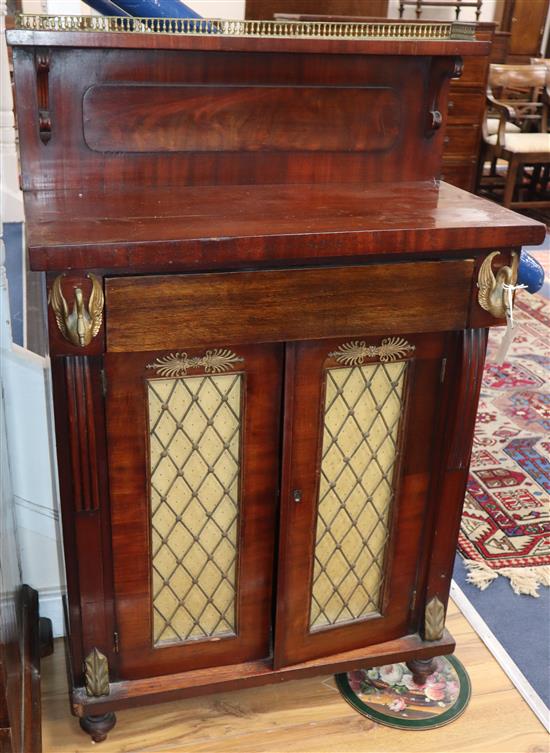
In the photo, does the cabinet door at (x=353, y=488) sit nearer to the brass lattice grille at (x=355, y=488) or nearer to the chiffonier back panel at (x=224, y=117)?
the brass lattice grille at (x=355, y=488)

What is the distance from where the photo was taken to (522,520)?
8.67 feet

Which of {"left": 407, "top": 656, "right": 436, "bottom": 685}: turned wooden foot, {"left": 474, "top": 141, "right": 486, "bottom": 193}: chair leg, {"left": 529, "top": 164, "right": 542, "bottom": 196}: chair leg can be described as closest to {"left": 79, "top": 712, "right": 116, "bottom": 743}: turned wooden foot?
{"left": 407, "top": 656, "right": 436, "bottom": 685}: turned wooden foot

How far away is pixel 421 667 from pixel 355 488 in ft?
1.76

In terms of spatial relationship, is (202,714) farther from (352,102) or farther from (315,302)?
(352,102)

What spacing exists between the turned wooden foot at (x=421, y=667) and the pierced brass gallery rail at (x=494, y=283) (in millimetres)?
868

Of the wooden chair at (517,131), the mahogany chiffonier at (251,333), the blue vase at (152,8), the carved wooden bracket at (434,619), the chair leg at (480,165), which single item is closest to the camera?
the mahogany chiffonier at (251,333)

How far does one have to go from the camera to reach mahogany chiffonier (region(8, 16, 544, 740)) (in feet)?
4.46

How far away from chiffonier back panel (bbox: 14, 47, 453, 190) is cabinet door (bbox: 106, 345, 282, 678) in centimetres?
A: 43

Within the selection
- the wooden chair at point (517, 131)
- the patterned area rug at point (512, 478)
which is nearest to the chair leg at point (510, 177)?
the wooden chair at point (517, 131)

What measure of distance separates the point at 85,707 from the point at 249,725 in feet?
1.26

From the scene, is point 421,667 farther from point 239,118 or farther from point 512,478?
point 239,118

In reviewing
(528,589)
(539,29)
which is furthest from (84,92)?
(539,29)

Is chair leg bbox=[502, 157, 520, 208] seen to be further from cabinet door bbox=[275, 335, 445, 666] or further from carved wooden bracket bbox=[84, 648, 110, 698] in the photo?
carved wooden bracket bbox=[84, 648, 110, 698]

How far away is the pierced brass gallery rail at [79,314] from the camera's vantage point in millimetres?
1270
